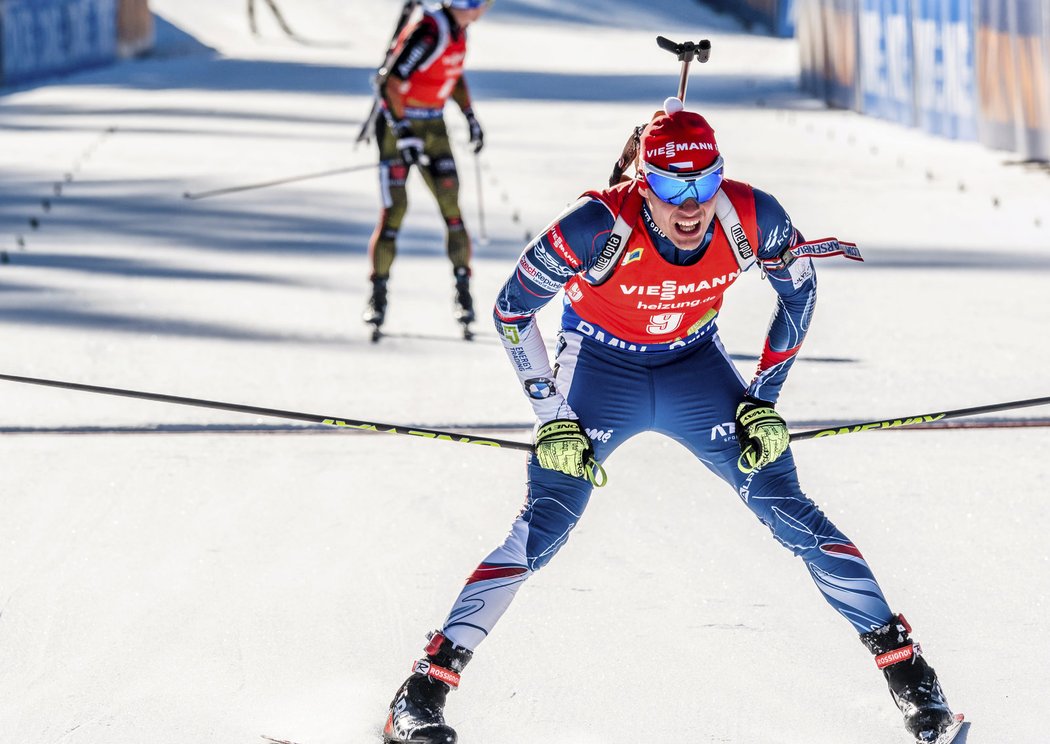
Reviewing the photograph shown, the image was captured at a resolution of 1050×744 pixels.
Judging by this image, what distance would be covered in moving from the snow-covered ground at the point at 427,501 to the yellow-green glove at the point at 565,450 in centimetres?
73

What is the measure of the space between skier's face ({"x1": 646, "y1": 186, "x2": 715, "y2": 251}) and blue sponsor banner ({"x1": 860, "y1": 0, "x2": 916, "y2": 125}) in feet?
54.9

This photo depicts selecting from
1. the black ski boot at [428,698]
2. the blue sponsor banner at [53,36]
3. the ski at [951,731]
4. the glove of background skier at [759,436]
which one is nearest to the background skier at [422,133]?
the glove of background skier at [759,436]

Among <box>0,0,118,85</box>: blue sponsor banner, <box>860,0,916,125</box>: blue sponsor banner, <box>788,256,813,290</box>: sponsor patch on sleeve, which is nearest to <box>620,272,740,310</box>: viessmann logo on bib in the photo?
<box>788,256,813,290</box>: sponsor patch on sleeve

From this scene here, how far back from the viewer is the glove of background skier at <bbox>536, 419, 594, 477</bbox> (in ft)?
14.1

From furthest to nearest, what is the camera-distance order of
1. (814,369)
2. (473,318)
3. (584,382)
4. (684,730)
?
Answer: (473,318), (814,369), (584,382), (684,730)

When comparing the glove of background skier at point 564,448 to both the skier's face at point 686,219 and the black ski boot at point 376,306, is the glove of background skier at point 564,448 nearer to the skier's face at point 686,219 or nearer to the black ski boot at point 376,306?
the skier's face at point 686,219

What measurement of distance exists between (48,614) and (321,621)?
94cm

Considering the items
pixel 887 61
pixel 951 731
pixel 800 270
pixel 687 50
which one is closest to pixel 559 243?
pixel 800 270

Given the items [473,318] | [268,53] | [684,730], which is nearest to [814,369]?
[473,318]

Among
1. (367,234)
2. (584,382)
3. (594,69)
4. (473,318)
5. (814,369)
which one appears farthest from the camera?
(594,69)

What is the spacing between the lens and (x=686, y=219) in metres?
4.23

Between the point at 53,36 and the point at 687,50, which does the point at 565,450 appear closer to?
the point at 687,50

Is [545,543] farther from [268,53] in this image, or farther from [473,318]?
[268,53]

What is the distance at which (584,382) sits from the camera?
463 cm
